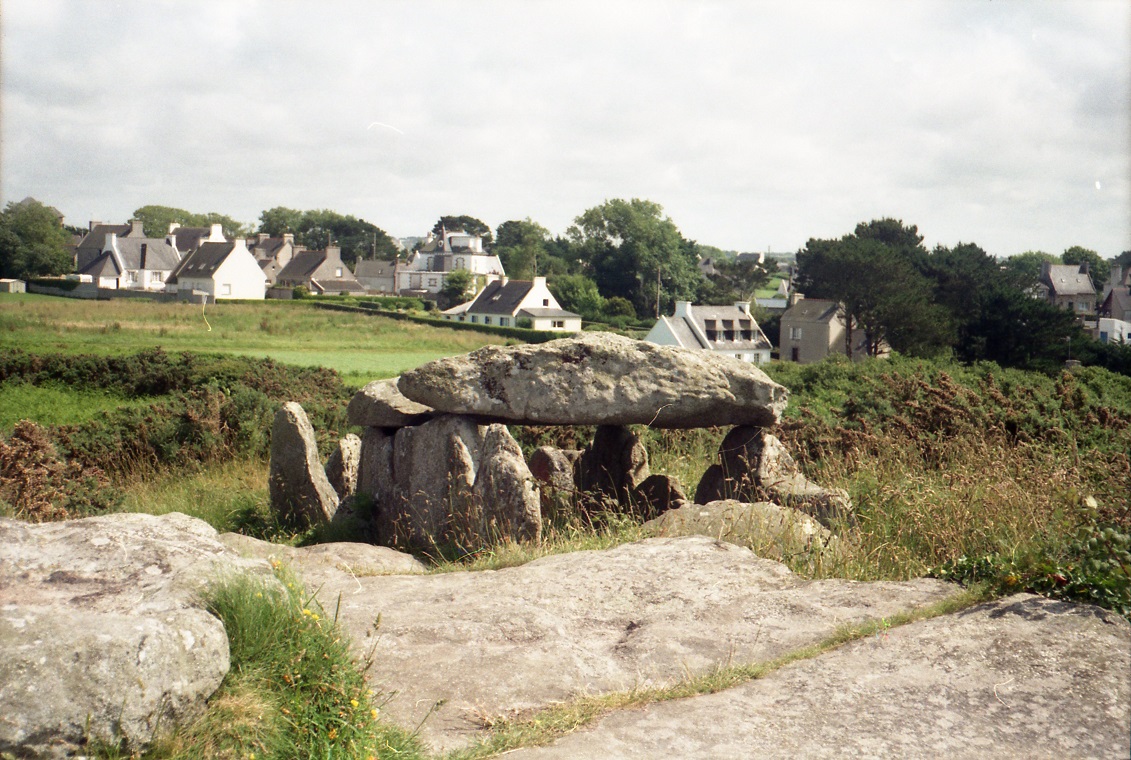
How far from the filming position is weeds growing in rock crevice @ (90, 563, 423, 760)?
156 inches

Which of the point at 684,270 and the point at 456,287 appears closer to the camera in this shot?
the point at 684,270

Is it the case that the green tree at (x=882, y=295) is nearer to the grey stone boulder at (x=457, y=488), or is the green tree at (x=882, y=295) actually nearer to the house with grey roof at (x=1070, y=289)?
the house with grey roof at (x=1070, y=289)

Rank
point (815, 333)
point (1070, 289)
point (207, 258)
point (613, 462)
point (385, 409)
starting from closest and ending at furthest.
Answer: point (385, 409)
point (613, 462)
point (207, 258)
point (1070, 289)
point (815, 333)

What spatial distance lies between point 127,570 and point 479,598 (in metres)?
2.19

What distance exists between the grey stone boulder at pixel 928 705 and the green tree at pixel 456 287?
56.3 ft

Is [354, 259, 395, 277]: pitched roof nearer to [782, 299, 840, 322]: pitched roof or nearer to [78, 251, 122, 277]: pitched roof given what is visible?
[78, 251, 122, 277]: pitched roof

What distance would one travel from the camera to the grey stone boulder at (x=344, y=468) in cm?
1167

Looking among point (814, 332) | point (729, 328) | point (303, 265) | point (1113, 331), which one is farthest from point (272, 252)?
point (1113, 331)

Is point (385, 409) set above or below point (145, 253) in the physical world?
below

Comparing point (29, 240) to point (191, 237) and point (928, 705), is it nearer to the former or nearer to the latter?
point (191, 237)

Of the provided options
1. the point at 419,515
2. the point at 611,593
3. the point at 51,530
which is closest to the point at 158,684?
the point at 51,530

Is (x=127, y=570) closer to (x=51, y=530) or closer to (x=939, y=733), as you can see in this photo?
(x=51, y=530)

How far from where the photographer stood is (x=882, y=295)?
28.5 meters

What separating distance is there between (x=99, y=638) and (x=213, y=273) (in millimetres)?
18394
